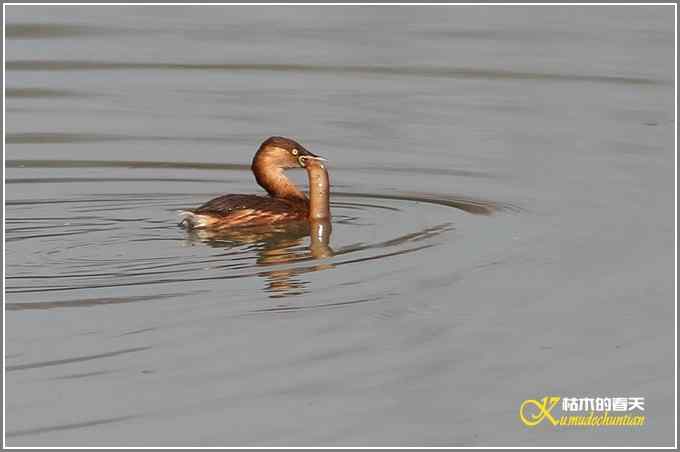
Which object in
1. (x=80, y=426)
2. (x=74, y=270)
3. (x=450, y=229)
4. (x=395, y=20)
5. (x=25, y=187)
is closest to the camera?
Result: (x=80, y=426)

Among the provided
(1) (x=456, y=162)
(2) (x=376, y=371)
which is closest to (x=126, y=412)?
(2) (x=376, y=371)

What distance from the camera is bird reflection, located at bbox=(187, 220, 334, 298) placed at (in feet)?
29.8

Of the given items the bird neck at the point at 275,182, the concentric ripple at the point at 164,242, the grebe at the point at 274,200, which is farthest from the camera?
the bird neck at the point at 275,182

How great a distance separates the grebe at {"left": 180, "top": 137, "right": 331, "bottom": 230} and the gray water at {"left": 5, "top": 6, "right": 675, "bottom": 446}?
23 cm

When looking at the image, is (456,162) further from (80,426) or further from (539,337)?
(80,426)

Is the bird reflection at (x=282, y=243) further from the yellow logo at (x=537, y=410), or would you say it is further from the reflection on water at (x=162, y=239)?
the yellow logo at (x=537, y=410)

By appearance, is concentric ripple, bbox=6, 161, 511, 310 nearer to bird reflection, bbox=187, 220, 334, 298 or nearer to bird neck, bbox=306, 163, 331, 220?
bird reflection, bbox=187, 220, 334, 298

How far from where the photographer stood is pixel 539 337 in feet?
27.0

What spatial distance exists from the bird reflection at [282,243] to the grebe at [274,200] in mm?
54

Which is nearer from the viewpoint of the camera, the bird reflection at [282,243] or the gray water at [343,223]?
the gray water at [343,223]

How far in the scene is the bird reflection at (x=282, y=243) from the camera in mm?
9086

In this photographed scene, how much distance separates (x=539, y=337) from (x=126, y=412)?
2.26m

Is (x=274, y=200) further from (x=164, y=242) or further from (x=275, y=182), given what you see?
(x=164, y=242)

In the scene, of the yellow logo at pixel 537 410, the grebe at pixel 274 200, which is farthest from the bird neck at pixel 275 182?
the yellow logo at pixel 537 410
